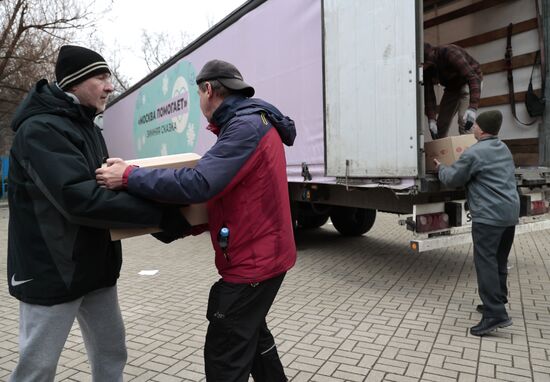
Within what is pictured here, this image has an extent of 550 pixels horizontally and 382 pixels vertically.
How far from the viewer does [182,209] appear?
1842 millimetres

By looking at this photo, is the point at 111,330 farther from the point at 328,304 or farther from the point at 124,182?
the point at 328,304

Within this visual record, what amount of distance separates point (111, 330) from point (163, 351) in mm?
1309

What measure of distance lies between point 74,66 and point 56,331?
1095mm

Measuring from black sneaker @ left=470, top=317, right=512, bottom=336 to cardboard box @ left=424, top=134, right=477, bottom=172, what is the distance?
146cm

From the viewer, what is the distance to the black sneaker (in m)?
3.40

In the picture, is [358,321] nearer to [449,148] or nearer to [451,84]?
[449,148]

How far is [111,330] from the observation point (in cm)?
214

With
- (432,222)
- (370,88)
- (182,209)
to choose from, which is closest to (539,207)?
(432,222)

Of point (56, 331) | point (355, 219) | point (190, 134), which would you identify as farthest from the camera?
point (190, 134)

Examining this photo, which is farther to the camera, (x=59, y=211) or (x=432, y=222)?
(x=432, y=222)

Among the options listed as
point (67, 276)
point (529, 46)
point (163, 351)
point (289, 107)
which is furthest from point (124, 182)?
point (529, 46)

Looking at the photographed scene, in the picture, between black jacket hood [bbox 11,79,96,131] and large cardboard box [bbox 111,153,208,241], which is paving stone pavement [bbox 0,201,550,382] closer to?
large cardboard box [bbox 111,153,208,241]

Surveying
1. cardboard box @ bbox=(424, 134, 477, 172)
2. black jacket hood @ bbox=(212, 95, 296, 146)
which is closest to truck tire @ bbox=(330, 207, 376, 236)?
cardboard box @ bbox=(424, 134, 477, 172)

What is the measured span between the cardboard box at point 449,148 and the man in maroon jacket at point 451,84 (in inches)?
39.4
